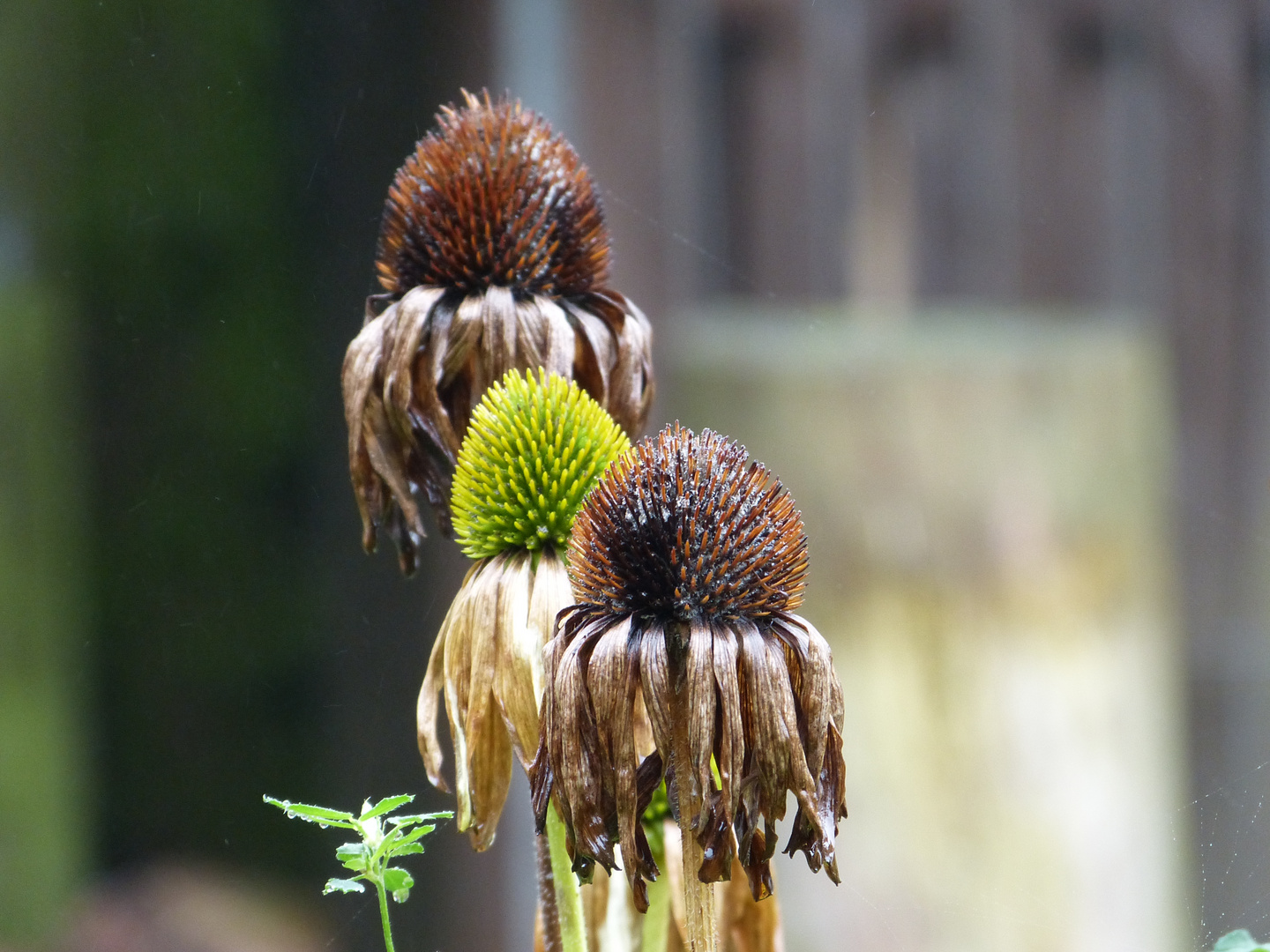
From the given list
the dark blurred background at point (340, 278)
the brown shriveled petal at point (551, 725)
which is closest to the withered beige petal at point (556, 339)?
the brown shriveled petal at point (551, 725)

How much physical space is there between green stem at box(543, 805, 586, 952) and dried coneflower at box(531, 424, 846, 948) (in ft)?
0.18

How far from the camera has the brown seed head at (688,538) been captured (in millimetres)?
293

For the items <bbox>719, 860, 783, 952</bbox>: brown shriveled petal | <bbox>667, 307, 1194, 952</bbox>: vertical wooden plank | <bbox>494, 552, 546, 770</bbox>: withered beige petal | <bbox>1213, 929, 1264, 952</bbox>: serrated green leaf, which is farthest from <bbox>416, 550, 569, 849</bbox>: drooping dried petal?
<bbox>667, 307, 1194, 952</bbox>: vertical wooden plank

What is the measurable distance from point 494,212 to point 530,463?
0.09 m

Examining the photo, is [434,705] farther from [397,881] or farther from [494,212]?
[494,212]

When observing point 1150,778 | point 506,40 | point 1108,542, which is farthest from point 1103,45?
point 1150,778

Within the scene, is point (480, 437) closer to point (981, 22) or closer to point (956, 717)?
point (956, 717)

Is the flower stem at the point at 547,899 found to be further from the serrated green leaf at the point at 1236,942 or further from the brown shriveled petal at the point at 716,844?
the serrated green leaf at the point at 1236,942

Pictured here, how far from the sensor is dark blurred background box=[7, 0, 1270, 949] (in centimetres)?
102

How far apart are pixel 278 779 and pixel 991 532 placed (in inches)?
29.7

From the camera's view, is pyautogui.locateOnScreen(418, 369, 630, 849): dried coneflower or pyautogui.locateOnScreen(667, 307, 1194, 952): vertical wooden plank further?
pyautogui.locateOnScreen(667, 307, 1194, 952): vertical wooden plank

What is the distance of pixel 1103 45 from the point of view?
1.26 m

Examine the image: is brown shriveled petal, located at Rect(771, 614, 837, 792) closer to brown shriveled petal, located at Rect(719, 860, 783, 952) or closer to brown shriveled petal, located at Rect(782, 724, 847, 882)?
brown shriveled petal, located at Rect(782, 724, 847, 882)

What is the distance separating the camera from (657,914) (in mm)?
398
